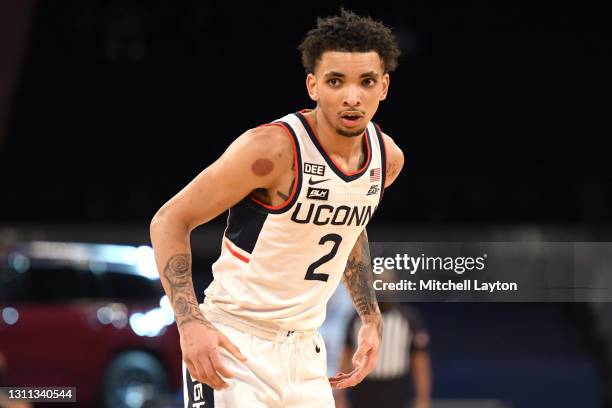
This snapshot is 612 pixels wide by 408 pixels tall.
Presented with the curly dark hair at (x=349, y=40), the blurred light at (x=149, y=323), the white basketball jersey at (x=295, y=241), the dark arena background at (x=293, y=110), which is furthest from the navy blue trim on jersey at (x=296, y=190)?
the blurred light at (x=149, y=323)

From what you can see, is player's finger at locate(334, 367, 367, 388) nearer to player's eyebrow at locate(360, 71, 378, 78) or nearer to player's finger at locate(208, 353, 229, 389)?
player's finger at locate(208, 353, 229, 389)

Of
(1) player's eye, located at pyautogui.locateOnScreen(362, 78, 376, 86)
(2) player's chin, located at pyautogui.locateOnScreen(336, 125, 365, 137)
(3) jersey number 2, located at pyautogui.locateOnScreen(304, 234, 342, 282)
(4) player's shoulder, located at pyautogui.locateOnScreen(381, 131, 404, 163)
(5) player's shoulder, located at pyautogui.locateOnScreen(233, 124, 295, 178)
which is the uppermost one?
(1) player's eye, located at pyautogui.locateOnScreen(362, 78, 376, 86)

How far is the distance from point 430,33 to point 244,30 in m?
1.92

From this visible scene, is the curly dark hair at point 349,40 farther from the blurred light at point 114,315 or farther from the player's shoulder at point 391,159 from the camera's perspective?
the blurred light at point 114,315

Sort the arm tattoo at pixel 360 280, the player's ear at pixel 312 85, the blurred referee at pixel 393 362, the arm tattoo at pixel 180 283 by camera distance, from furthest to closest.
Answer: the blurred referee at pixel 393 362
the arm tattoo at pixel 360 280
the player's ear at pixel 312 85
the arm tattoo at pixel 180 283

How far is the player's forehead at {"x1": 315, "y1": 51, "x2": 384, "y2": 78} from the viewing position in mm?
3330

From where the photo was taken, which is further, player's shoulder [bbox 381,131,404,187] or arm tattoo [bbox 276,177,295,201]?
player's shoulder [bbox 381,131,404,187]

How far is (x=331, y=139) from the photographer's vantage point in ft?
11.1

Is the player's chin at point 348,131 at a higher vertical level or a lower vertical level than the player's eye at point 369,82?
lower

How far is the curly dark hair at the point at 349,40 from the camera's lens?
3371 millimetres

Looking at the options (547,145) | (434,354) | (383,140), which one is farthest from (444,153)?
(383,140)

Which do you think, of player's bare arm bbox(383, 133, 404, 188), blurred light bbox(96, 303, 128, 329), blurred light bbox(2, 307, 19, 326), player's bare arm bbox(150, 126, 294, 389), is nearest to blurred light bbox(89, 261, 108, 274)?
blurred light bbox(96, 303, 128, 329)

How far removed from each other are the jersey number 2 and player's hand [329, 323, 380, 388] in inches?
18.3

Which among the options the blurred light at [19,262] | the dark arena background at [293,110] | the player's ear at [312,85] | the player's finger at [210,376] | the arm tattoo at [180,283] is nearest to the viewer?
the player's finger at [210,376]
